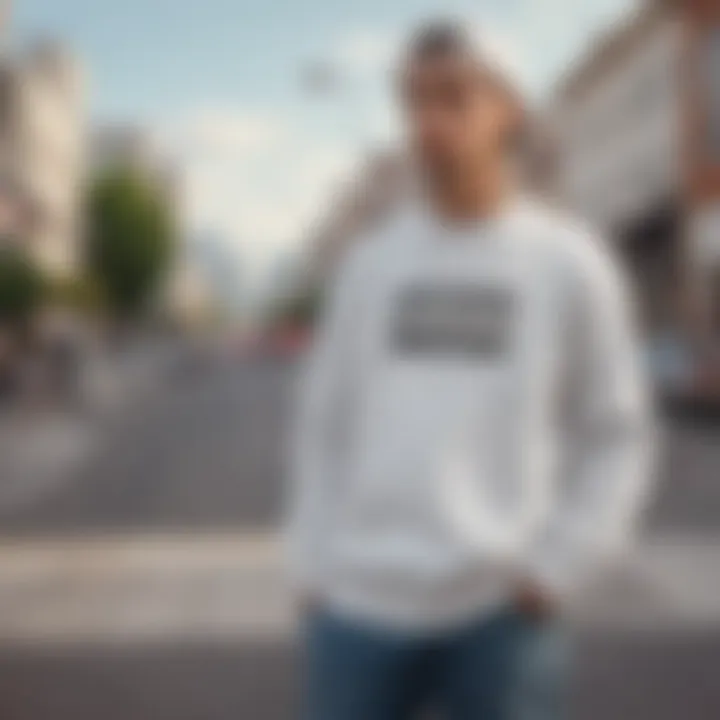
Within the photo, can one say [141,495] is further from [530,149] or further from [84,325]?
[530,149]

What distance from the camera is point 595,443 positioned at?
23.3 inches

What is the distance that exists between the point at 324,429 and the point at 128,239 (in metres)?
0.46

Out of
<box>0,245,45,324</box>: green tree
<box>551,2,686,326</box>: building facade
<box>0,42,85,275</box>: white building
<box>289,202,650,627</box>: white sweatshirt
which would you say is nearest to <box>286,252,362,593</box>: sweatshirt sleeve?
<box>289,202,650,627</box>: white sweatshirt

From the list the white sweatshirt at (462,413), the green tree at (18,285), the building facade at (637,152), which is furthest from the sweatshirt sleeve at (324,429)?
the green tree at (18,285)

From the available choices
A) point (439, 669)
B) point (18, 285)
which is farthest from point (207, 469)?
point (439, 669)

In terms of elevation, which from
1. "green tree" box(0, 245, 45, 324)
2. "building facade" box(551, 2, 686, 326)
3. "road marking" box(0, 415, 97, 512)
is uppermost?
"building facade" box(551, 2, 686, 326)

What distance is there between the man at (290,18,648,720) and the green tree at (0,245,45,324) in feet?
1.72

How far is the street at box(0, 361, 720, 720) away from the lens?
1.32 metres

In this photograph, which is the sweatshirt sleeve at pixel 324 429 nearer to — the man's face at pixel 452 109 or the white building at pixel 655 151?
the man's face at pixel 452 109

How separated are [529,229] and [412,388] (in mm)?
64

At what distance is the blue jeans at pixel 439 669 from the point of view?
0.58 m

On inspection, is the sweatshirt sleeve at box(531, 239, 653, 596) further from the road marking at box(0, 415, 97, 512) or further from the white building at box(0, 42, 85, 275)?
the road marking at box(0, 415, 97, 512)

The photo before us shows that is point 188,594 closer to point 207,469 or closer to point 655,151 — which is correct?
point 207,469

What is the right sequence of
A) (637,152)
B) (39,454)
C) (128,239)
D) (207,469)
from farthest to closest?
(207,469), (39,454), (637,152), (128,239)
